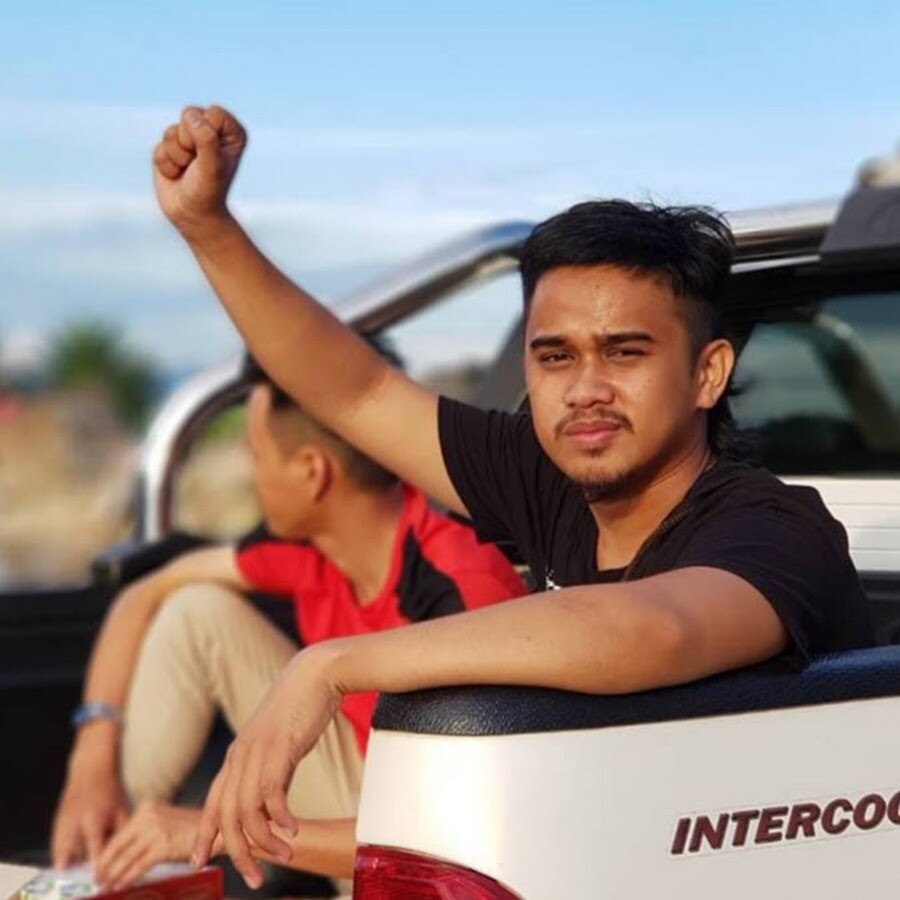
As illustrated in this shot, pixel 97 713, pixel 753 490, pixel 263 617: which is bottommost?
pixel 97 713

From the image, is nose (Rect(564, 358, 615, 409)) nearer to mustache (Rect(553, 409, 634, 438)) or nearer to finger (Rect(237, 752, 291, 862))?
mustache (Rect(553, 409, 634, 438))

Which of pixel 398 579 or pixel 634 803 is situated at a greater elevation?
pixel 634 803

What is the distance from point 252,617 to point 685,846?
2.01 m

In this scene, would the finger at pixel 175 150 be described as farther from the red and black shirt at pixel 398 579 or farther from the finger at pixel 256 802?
Result: the finger at pixel 256 802

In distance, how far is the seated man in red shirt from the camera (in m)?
3.52

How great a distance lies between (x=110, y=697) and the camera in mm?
3979

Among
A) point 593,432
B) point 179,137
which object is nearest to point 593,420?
point 593,432

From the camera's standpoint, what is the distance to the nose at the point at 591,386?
2.47 meters

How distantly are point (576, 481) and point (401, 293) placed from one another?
183cm

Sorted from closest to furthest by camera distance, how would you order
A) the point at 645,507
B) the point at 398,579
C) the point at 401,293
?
the point at 645,507
the point at 398,579
the point at 401,293

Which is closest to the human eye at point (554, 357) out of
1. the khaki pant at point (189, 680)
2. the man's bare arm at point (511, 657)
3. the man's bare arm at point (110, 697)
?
the man's bare arm at point (511, 657)

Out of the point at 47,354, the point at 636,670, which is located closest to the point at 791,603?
the point at 636,670

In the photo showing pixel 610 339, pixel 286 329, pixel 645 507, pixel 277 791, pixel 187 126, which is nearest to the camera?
pixel 277 791

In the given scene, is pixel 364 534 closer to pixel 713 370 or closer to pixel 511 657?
pixel 713 370
